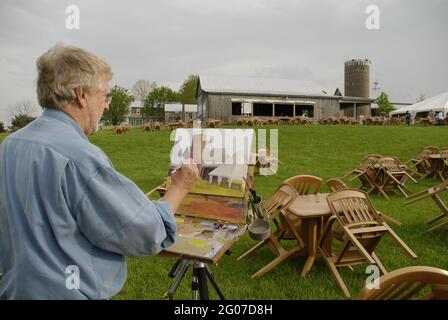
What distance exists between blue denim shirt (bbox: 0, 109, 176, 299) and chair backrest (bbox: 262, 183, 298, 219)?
118 inches

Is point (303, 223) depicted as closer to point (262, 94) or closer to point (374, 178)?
point (374, 178)

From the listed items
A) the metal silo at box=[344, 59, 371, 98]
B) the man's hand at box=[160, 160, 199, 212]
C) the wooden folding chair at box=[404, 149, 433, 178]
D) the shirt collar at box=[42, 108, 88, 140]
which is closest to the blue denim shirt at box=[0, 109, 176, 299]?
the shirt collar at box=[42, 108, 88, 140]

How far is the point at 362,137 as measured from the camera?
67.0ft

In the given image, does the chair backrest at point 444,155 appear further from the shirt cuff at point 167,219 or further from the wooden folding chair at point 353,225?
the shirt cuff at point 167,219

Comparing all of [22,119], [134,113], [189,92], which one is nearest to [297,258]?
[22,119]

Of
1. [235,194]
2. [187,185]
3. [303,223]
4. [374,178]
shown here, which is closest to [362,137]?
[374,178]

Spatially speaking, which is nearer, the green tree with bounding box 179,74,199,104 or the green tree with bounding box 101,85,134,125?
the green tree with bounding box 101,85,134,125

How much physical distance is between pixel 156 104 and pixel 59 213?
60.3m

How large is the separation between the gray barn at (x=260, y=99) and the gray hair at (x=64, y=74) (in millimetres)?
29863

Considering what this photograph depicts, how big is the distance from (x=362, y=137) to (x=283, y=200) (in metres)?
17.4

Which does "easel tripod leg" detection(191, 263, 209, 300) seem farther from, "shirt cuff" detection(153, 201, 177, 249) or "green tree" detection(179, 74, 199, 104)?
"green tree" detection(179, 74, 199, 104)

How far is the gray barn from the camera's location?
3144 centimetres

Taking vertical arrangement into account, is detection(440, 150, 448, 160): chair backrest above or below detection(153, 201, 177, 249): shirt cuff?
below

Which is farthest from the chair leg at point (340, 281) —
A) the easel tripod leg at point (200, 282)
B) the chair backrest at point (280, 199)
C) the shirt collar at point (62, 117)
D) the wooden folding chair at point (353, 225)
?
the shirt collar at point (62, 117)
